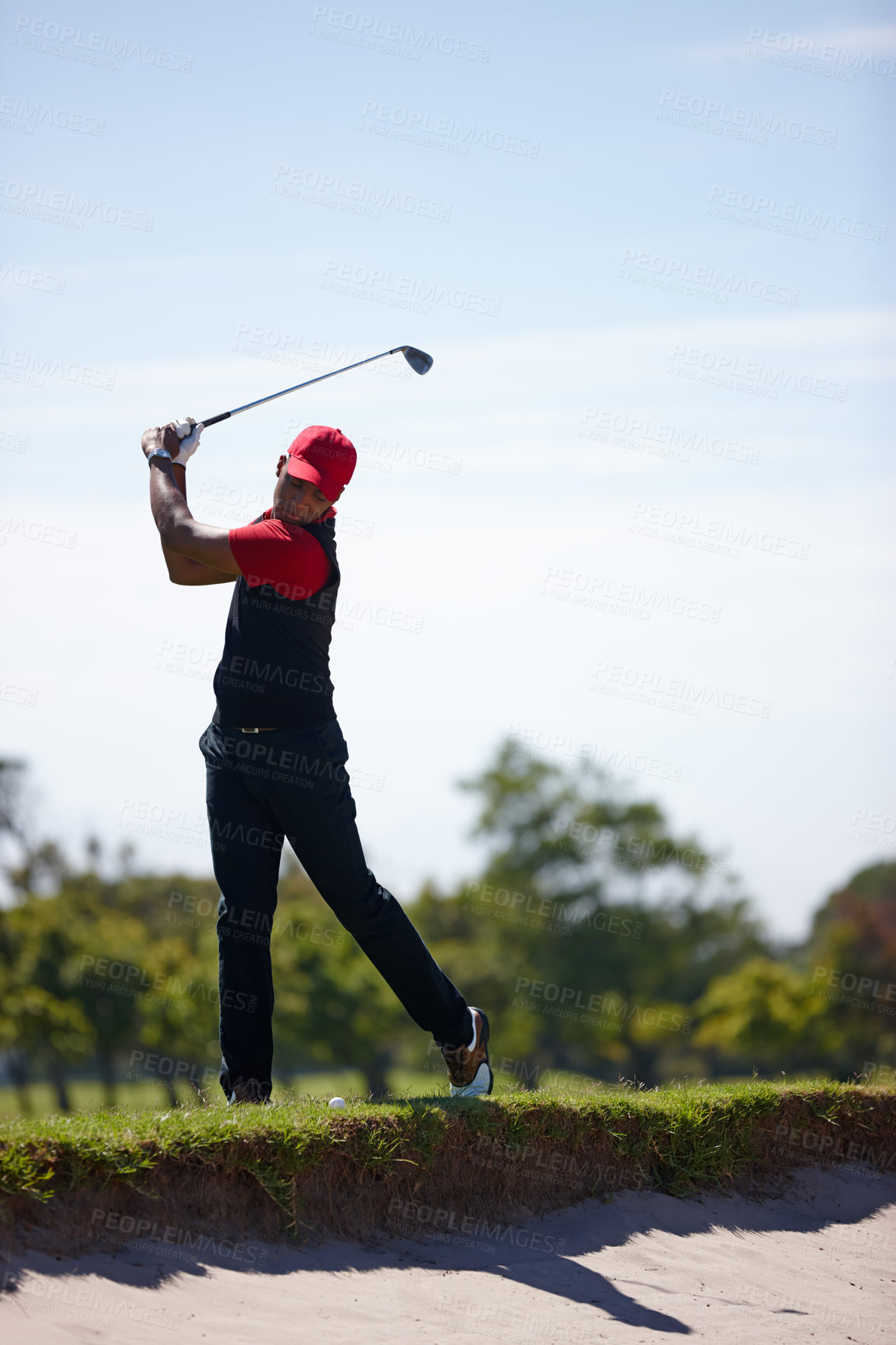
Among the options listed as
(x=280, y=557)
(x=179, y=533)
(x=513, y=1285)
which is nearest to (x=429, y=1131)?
(x=513, y=1285)

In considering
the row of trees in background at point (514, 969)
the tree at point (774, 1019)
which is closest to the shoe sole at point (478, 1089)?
the row of trees in background at point (514, 969)

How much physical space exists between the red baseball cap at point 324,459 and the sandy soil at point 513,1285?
3081mm

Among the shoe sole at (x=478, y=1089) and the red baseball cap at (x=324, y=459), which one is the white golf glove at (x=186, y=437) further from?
the shoe sole at (x=478, y=1089)

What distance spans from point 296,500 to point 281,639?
623 mm

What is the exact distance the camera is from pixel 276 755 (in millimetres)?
5137

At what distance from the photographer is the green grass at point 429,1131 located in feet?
13.5

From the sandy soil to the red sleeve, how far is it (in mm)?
2592

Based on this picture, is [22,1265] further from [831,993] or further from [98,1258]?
[831,993]

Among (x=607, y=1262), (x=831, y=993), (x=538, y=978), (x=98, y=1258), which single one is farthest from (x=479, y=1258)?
(x=538, y=978)

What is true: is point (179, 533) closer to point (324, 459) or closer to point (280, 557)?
point (280, 557)

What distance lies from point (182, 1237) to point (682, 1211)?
2.71 m

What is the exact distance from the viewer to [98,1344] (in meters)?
3.40

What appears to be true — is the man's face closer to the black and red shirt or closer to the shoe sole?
the black and red shirt

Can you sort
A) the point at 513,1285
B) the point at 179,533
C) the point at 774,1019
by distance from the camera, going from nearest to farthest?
1. the point at 513,1285
2. the point at 179,533
3. the point at 774,1019
